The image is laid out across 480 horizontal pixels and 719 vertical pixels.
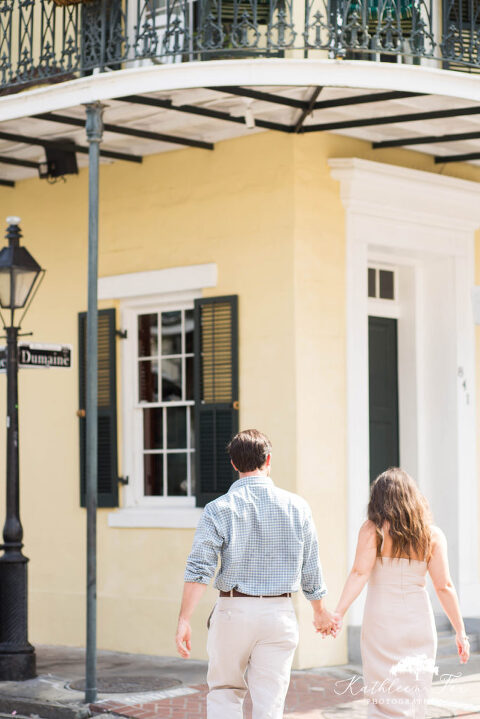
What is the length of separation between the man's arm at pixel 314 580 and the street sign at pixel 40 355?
391 cm

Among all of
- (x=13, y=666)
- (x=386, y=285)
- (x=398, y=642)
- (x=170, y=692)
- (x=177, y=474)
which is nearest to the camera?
(x=398, y=642)

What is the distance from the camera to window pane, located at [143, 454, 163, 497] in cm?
1019

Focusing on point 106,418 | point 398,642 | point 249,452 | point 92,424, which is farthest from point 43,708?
point 398,642

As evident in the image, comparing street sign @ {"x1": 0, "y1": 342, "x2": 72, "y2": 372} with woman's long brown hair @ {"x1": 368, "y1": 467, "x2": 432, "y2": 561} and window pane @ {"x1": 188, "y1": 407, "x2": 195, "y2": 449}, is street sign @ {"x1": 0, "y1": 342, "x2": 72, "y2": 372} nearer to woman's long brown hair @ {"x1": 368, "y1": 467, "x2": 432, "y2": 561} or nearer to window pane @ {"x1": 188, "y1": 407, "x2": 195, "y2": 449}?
window pane @ {"x1": 188, "y1": 407, "x2": 195, "y2": 449}

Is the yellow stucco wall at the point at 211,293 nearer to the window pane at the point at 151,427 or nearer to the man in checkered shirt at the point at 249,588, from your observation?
the window pane at the point at 151,427

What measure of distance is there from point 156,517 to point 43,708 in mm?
2398

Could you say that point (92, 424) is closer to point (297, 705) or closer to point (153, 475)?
point (297, 705)

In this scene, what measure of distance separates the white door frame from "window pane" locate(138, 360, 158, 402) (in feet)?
6.02

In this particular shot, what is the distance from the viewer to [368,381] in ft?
32.9

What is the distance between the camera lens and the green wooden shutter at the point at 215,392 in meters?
9.45

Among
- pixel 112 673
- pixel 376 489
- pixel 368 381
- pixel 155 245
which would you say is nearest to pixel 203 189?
pixel 155 245

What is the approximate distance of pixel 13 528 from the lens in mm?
8680

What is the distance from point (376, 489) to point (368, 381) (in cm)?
486

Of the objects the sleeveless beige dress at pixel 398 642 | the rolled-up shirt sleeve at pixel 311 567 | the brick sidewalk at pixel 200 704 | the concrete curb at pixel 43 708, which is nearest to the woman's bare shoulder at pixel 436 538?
the sleeveless beige dress at pixel 398 642
